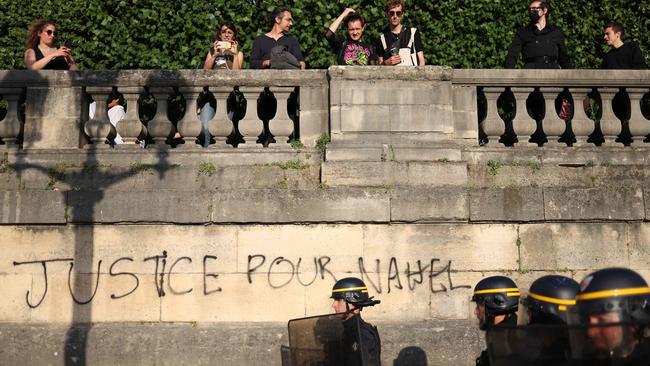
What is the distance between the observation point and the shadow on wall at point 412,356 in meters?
7.01

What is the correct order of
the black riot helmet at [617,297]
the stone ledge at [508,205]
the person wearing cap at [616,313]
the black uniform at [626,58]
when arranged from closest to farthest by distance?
1. the person wearing cap at [616,313]
2. the black riot helmet at [617,297]
3. the stone ledge at [508,205]
4. the black uniform at [626,58]

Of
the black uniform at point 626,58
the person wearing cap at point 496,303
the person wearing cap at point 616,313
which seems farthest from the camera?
the black uniform at point 626,58

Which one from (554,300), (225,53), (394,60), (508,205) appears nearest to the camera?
(554,300)

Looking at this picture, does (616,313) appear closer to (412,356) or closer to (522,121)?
(412,356)

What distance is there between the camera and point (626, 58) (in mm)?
8484

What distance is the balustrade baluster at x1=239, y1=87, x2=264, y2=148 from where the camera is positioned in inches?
297

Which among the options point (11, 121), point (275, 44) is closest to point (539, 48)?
point (275, 44)

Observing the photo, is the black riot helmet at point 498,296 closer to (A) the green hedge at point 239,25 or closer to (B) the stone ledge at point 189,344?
(B) the stone ledge at point 189,344

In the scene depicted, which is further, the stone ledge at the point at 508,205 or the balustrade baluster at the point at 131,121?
the balustrade baluster at the point at 131,121

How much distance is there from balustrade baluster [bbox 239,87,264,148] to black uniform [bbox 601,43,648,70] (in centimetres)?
400

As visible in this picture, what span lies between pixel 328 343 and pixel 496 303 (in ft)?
4.26

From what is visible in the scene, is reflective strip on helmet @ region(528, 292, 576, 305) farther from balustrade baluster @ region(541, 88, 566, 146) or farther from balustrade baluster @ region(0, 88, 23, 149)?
balustrade baluster @ region(0, 88, 23, 149)

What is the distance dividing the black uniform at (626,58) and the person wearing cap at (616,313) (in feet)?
17.9

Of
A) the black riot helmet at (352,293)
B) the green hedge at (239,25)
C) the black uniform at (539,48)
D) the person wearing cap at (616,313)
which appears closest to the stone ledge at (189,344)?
the black riot helmet at (352,293)
